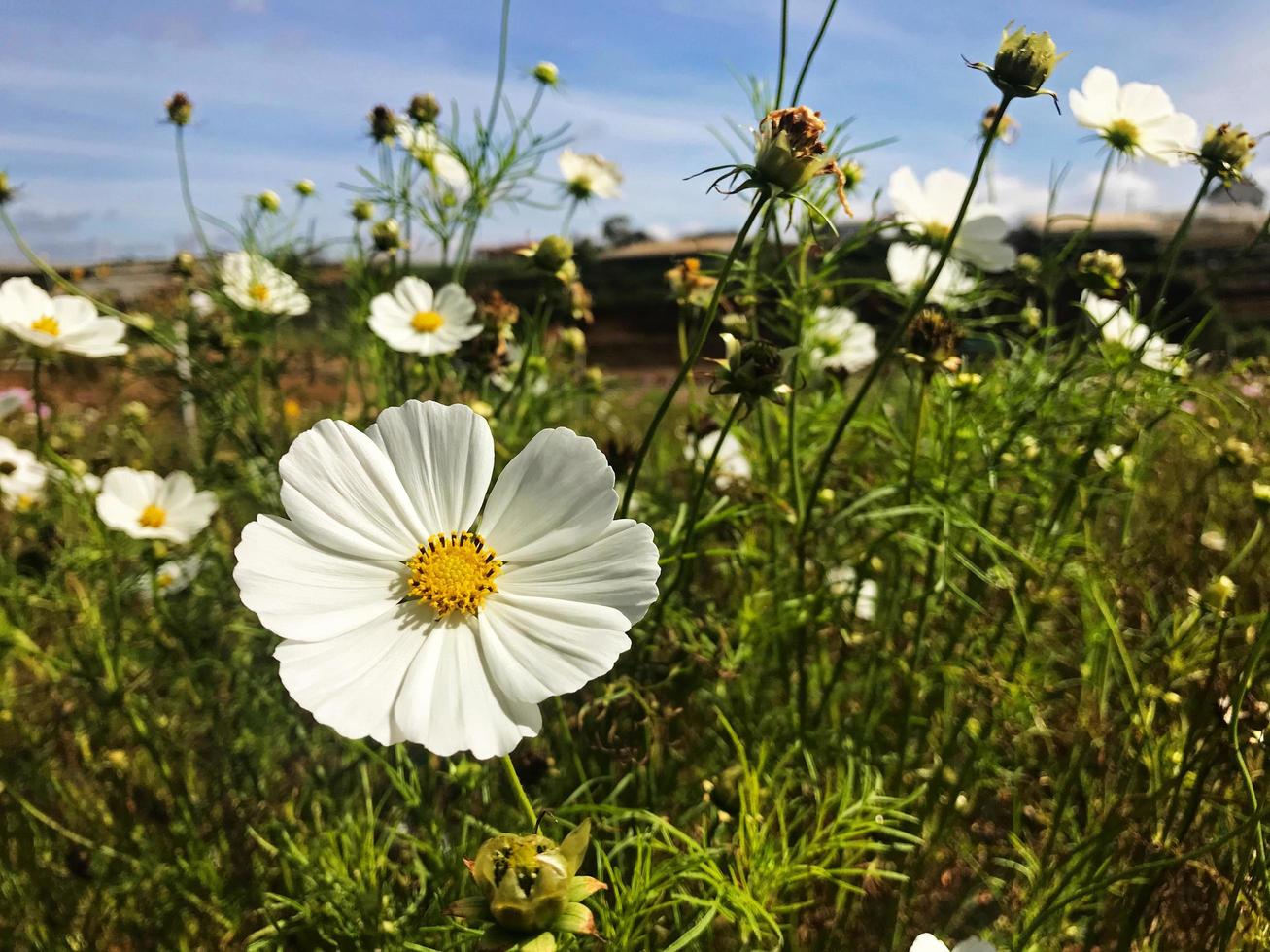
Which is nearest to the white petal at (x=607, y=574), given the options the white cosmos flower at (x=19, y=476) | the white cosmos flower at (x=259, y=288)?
the white cosmos flower at (x=259, y=288)

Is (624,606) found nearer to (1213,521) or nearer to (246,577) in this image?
(246,577)

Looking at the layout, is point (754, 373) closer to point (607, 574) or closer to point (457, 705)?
point (607, 574)

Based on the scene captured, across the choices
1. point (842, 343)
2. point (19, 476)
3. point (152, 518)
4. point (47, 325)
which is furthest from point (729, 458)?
point (19, 476)

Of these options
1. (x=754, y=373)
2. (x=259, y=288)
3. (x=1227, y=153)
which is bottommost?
(x=259, y=288)

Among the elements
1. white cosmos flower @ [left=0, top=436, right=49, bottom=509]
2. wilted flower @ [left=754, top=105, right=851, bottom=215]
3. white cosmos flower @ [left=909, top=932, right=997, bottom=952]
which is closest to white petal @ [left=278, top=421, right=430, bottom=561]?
wilted flower @ [left=754, top=105, right=851, bottom=215]

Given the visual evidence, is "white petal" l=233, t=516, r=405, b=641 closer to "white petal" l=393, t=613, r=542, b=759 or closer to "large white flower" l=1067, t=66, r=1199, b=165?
"white petal" l=393, t=613, r=542, b=759

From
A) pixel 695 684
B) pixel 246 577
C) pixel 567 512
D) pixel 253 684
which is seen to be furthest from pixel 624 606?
pixel 253 684

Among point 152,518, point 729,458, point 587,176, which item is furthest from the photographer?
point 587,176
